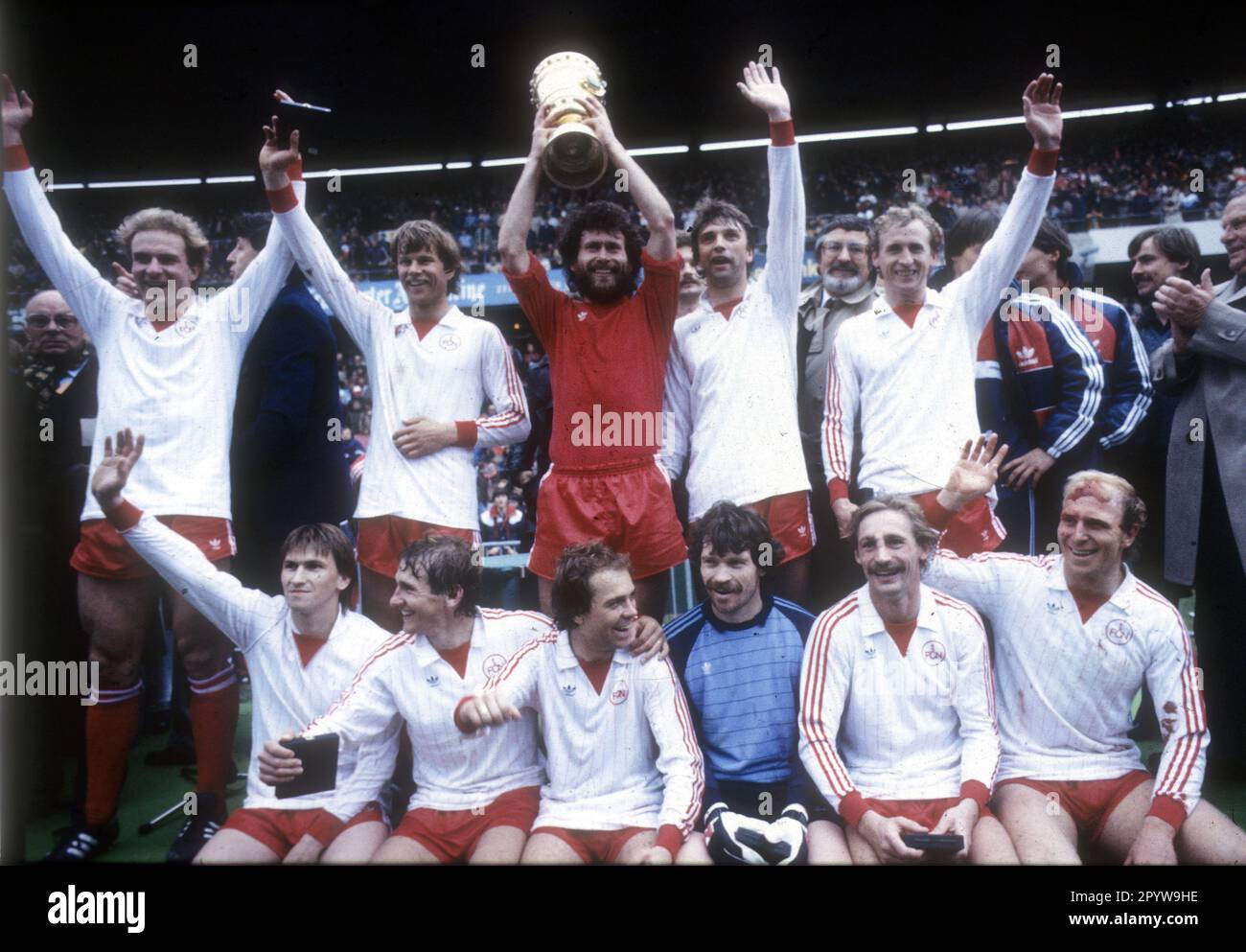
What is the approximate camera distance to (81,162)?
289 centimetres

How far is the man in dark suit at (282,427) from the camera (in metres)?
2.87

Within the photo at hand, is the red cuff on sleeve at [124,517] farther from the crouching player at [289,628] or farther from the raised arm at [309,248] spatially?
the raised arm at [309,248]

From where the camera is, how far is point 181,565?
8.93 feet

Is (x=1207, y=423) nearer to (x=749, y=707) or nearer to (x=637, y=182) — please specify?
(x=749, y=707)

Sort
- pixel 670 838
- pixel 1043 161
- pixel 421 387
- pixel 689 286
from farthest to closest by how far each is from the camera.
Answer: pixel 689 286 < pixel 421 387 < pixel 1043 161 < pixel 670 838

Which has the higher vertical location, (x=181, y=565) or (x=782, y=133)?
(x=782, y=133)

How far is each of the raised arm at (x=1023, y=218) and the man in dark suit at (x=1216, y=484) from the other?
466mm

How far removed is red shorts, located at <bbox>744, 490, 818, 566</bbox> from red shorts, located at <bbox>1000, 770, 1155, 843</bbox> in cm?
90

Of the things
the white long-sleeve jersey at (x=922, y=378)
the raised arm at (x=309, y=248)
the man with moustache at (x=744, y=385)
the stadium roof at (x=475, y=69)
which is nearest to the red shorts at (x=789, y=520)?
the man with moustache at (x=744, y=385)

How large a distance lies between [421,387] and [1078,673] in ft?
6.53

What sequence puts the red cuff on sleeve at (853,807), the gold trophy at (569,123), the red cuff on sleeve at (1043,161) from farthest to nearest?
the red cuff on sleeve at (1043,161) → the gold trophy at (569,123) → the red cuff on sleeve at (853,807)

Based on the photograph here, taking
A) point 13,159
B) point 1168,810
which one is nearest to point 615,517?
point 1168,810

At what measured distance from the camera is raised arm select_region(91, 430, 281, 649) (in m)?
2.71
